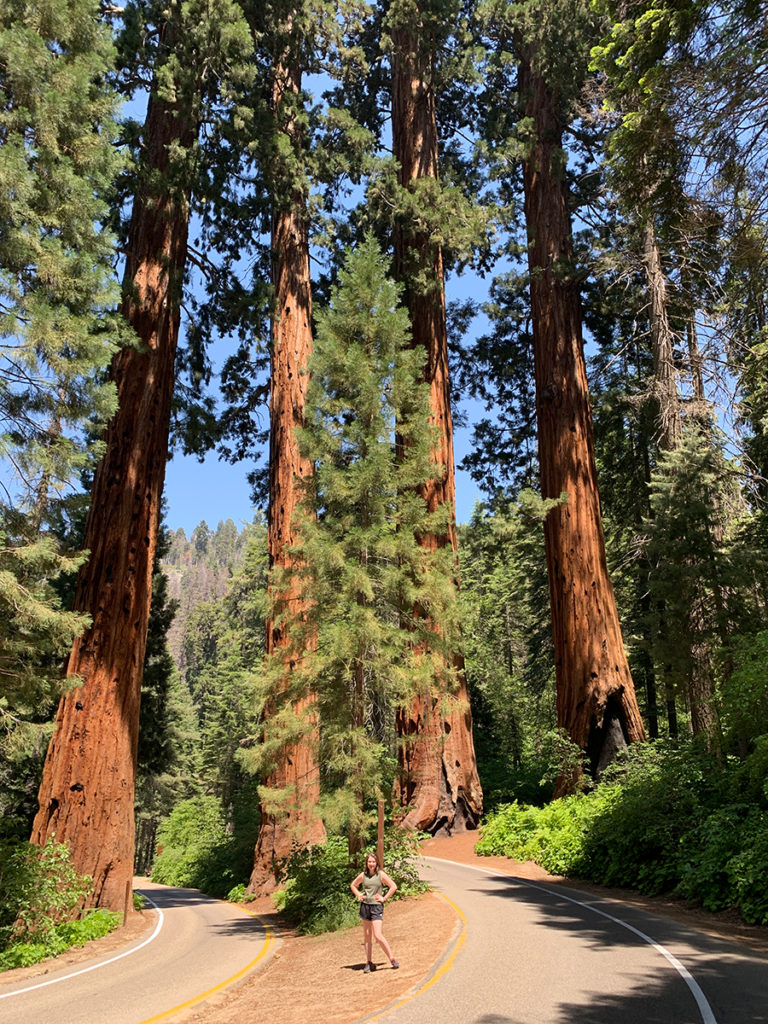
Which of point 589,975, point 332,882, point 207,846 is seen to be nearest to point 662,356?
point 332,882

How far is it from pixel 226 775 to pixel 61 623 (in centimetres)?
4073

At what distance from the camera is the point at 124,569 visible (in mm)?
11367

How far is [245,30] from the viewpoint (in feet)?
40.3

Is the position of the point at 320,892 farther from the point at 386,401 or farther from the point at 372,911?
the point at 386,401

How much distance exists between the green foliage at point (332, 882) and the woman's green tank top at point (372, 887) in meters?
2.98

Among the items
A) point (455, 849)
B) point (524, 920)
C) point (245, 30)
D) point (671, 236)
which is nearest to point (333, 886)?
point (524, 920)

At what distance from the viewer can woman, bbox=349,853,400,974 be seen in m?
6.98

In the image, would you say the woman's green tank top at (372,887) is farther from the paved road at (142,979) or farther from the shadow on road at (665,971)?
the shadow on road at (665,971)

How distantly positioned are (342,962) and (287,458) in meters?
10.0

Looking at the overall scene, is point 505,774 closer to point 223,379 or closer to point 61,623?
point 223,379

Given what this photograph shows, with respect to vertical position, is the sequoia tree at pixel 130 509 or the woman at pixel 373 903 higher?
the sequoia tree at pixel 130 509

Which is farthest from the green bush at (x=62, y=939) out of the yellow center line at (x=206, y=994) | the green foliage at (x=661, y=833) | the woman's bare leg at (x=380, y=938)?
the green foliage at (x=661, y=833)

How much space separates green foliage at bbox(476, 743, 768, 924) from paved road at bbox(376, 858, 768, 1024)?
4.10 ft

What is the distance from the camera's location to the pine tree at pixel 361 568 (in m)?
10.7
